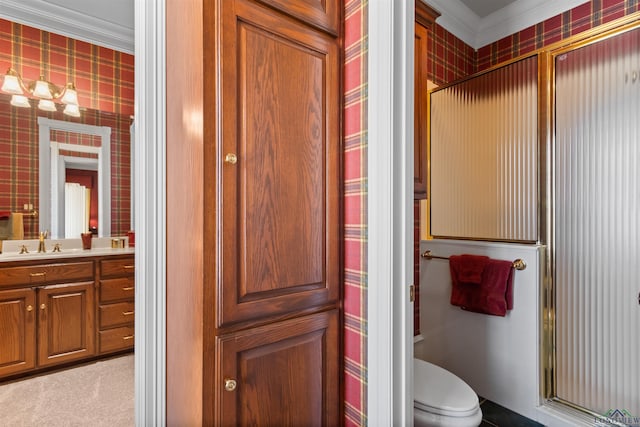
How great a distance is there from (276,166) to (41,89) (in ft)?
8.53

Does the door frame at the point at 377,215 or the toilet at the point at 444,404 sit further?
the toilet at the point at 444,404

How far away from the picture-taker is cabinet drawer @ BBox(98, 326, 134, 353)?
96.1 inches

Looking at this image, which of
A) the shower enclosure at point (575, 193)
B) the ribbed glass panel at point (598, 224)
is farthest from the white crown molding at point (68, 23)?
the ribbed glass panel at point (598, 224)

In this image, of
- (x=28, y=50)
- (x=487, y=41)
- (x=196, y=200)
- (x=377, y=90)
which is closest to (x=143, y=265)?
(x=196, y=200)

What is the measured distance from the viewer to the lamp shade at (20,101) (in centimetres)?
243

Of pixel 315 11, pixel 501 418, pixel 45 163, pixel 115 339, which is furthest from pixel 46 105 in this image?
pixel 501 418

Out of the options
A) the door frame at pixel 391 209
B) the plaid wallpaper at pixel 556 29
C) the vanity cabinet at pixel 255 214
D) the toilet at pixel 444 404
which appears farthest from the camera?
the plaid wallpaper at pixel 556 29

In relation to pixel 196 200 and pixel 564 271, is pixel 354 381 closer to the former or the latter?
pixel 196 200

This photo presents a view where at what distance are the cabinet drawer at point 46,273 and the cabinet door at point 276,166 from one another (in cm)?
207

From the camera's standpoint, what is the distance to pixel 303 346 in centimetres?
105

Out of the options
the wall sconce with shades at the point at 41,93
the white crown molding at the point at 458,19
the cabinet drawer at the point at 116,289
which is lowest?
the cabinet drawer at the point at 116,289

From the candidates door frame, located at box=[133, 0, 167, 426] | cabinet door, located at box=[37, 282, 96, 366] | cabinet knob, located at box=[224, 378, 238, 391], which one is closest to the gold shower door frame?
cabinet knob, located at box=[224, 378, 238, 391]

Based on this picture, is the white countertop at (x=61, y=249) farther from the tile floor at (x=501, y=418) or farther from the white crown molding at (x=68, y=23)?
the tile floor at (x=501, y=418)

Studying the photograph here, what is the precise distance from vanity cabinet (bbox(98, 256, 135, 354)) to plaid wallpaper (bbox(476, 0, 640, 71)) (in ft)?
10.8
